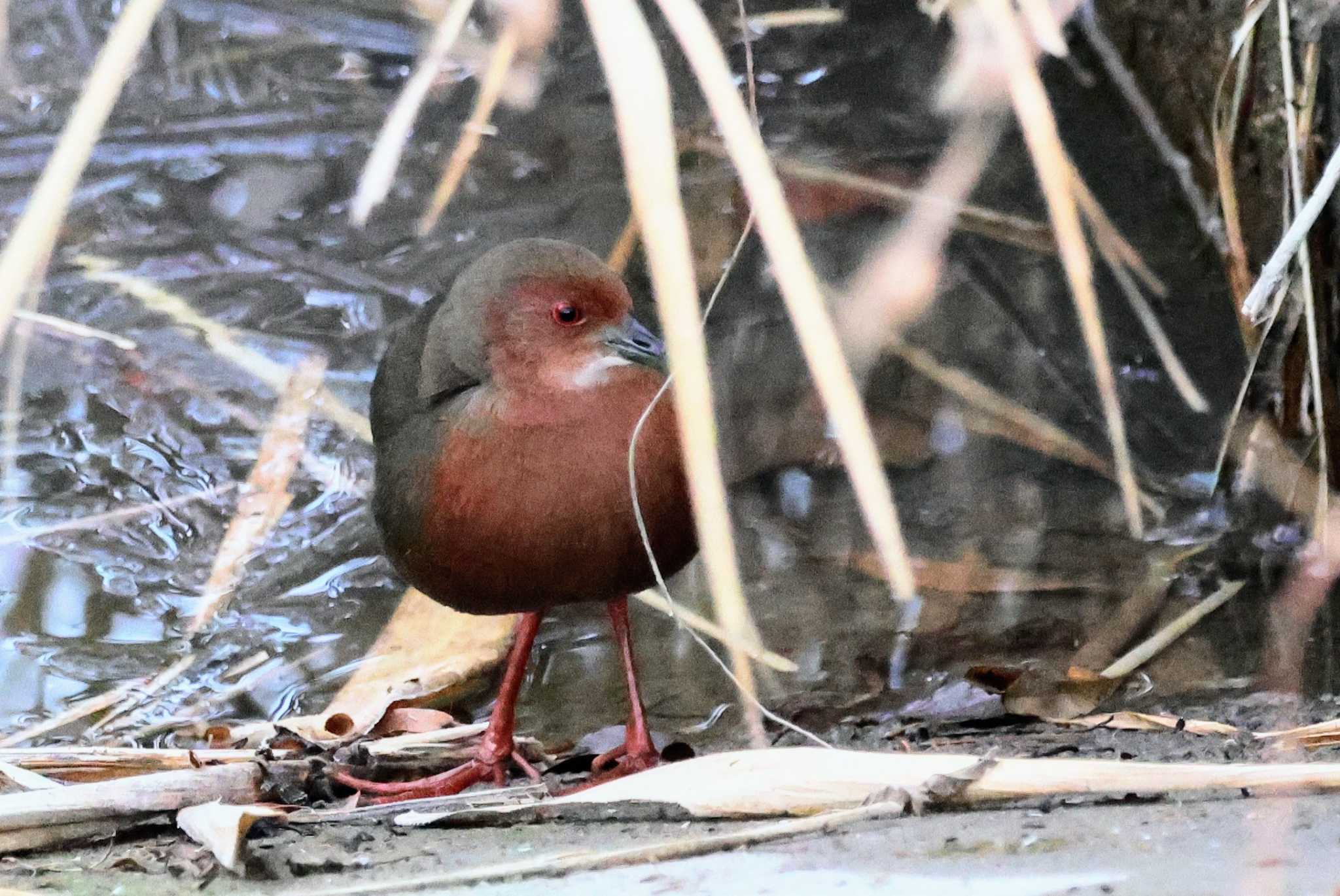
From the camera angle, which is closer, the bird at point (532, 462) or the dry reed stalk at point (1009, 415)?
the bird at point (532, 462)

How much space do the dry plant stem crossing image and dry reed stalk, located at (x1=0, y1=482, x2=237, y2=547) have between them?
0.04ft

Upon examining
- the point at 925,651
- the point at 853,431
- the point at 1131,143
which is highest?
the point at 1131,143

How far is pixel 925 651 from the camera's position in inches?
128

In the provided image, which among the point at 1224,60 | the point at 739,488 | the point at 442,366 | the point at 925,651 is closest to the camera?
the point at 442,366

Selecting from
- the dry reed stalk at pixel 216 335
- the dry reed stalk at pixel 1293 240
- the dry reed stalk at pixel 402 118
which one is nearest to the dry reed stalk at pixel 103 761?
the dry reed stalk at pixel 402 118

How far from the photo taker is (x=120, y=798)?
198 cm

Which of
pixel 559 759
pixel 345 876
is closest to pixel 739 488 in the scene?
pixel 559 759

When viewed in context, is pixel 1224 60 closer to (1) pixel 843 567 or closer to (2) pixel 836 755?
(1) pixel 843 567

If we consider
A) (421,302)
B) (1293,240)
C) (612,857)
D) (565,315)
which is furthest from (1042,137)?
(421,302)

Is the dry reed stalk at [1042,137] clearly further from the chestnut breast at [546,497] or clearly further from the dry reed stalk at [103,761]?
the dry reed stalk at [103,761]

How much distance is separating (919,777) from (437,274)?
3.20m

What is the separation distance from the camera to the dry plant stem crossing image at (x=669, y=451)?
4.70ft

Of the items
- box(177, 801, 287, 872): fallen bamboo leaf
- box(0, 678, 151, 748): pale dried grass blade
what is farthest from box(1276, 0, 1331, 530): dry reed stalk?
box(0, 678, 151, 748): pale dried grass blade

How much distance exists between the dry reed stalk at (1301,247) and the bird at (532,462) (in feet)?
3.95
